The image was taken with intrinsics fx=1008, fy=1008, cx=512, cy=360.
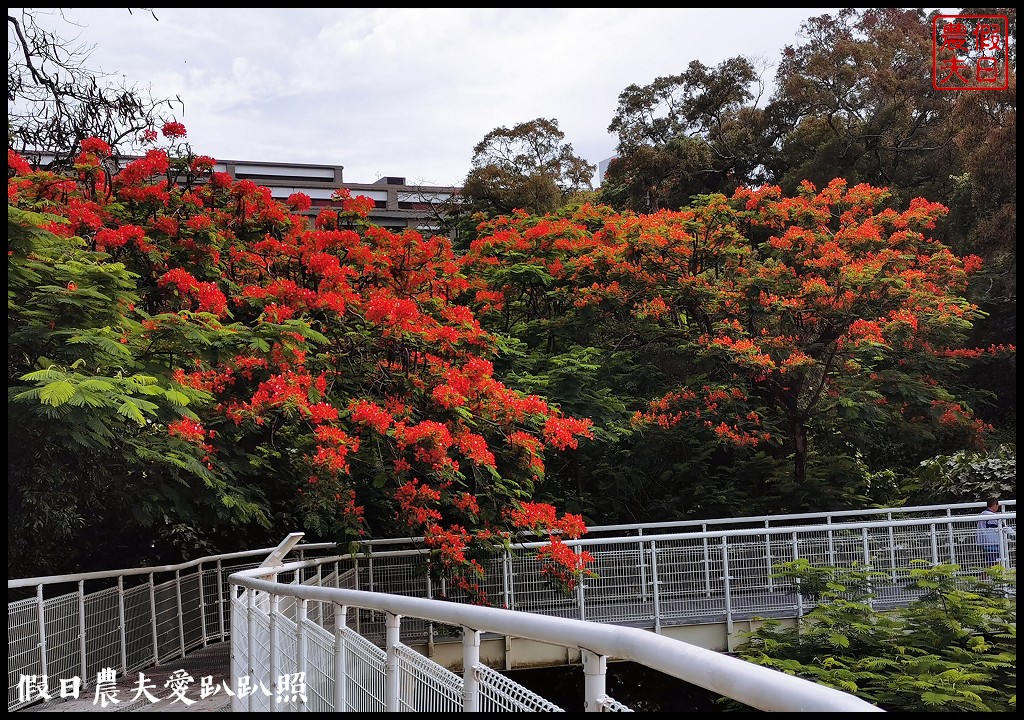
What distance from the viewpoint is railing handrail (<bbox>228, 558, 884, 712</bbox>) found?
1.37 metres

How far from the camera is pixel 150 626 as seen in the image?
30.7 feet

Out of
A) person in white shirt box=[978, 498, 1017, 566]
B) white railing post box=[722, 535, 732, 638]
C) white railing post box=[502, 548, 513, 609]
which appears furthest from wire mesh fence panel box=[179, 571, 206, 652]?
person in white shirt box=[978, 498, 1017, 566]

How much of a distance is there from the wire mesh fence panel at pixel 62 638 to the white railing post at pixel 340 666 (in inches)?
181

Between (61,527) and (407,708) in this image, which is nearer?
(407,708)

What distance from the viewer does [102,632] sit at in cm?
838

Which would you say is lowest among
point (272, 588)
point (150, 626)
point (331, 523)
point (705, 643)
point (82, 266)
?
point (705, 643)

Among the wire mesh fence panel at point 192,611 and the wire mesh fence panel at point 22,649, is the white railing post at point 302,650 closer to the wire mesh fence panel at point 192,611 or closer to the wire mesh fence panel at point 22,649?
the wire mesh fence panel at point 22,649

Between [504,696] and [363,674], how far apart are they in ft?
4.26

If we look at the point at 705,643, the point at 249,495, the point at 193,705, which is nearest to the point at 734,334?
the point at 705,643

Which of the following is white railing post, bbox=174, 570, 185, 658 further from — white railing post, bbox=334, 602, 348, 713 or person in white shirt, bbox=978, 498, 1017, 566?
person in white shirt, bbox=978, 498, 1017, 566

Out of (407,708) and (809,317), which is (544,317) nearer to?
(809,317)

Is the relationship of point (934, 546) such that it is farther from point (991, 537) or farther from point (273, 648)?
point (273, 648)

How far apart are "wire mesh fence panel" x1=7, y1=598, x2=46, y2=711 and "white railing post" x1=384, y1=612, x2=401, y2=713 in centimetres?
459

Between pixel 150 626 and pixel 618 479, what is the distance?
25.7 ft
